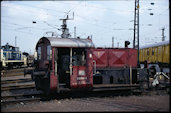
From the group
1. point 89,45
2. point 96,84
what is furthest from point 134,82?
point 89,45

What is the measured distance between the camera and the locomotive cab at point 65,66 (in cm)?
906

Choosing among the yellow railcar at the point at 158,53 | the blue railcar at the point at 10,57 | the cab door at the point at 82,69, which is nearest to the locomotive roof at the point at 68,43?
the cab door at the point at 82,69

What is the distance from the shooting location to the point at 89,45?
9.72m

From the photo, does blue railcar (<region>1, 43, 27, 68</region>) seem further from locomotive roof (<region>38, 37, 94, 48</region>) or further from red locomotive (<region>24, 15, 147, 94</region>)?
locomotive roof (<region>38, 37, 94, 48</region>)

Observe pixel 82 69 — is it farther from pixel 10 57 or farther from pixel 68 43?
pixel 10 57

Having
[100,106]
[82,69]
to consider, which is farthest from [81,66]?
[100,106]

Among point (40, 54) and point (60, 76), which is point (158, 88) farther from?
point (40, 54)

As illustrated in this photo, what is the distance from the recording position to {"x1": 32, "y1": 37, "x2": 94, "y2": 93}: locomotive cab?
9062mm

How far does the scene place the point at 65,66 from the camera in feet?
33.0

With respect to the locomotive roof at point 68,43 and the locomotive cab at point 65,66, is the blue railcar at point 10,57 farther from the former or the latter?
the locomotive roof at point 68,43

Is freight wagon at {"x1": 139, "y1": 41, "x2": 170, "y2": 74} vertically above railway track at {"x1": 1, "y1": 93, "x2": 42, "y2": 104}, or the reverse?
freight wagon at {"x1": 139, "y1": 41, "x2": 170, "y2": 74}

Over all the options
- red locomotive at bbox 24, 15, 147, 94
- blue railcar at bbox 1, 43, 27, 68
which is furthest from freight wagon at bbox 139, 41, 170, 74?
blue railcar at bbox 1, 43, 27, 68

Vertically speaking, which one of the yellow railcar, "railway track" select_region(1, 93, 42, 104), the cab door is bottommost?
"railway track" select_region(1, 93, 42, 104)

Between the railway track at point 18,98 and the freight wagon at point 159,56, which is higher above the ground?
the freight wagon at point 159,56
